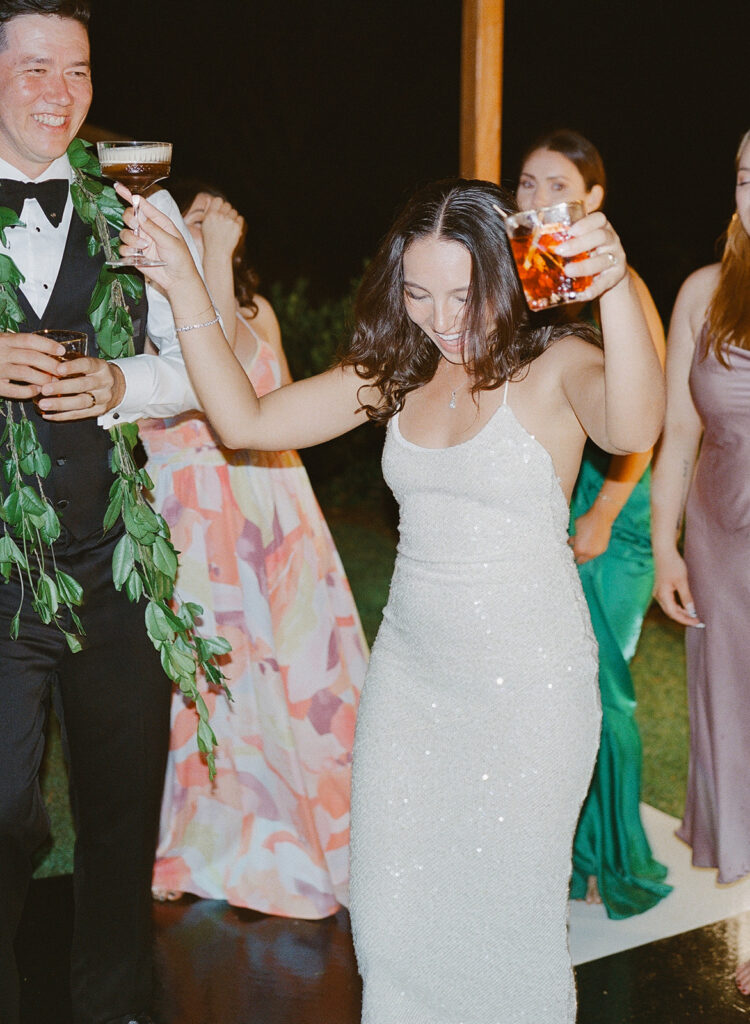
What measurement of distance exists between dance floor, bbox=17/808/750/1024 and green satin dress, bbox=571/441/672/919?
0.10 meters

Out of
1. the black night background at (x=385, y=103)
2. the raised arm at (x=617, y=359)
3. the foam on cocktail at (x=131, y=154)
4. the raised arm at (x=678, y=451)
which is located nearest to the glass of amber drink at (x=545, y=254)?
the raised arm at (x=617, y=359)

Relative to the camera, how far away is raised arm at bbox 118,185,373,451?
2.21m

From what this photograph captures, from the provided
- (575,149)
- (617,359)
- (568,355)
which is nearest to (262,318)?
(575,149)

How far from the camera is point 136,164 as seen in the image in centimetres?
213

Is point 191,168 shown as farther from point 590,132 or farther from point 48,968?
point 48,968

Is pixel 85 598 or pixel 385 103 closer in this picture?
pixel 85 598

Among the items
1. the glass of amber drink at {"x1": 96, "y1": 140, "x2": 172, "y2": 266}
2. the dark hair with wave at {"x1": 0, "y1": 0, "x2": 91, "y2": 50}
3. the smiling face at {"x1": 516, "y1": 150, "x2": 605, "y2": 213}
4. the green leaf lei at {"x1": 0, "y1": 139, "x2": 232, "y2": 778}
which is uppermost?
the dark hair with wave at {"x1": 0, "y1": 0, "x2": 91, "y2": 50}

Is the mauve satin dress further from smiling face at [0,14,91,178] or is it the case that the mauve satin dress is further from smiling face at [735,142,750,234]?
smiling face at [0,14,91,178]

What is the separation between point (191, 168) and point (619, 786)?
1065 centimetres

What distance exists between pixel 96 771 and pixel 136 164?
126 cm

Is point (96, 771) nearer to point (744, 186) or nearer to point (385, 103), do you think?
point (744, 186)

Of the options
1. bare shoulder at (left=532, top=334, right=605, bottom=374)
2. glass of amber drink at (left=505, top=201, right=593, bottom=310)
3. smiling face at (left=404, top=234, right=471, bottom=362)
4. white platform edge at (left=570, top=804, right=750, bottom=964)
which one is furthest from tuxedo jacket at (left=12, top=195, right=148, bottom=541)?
white platform edge at (left=570, top=804, right=750, bottom=964)

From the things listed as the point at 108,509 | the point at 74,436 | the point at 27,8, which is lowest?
the point at 108,509

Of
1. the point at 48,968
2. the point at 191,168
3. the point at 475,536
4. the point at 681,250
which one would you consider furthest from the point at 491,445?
the point at 191,168
